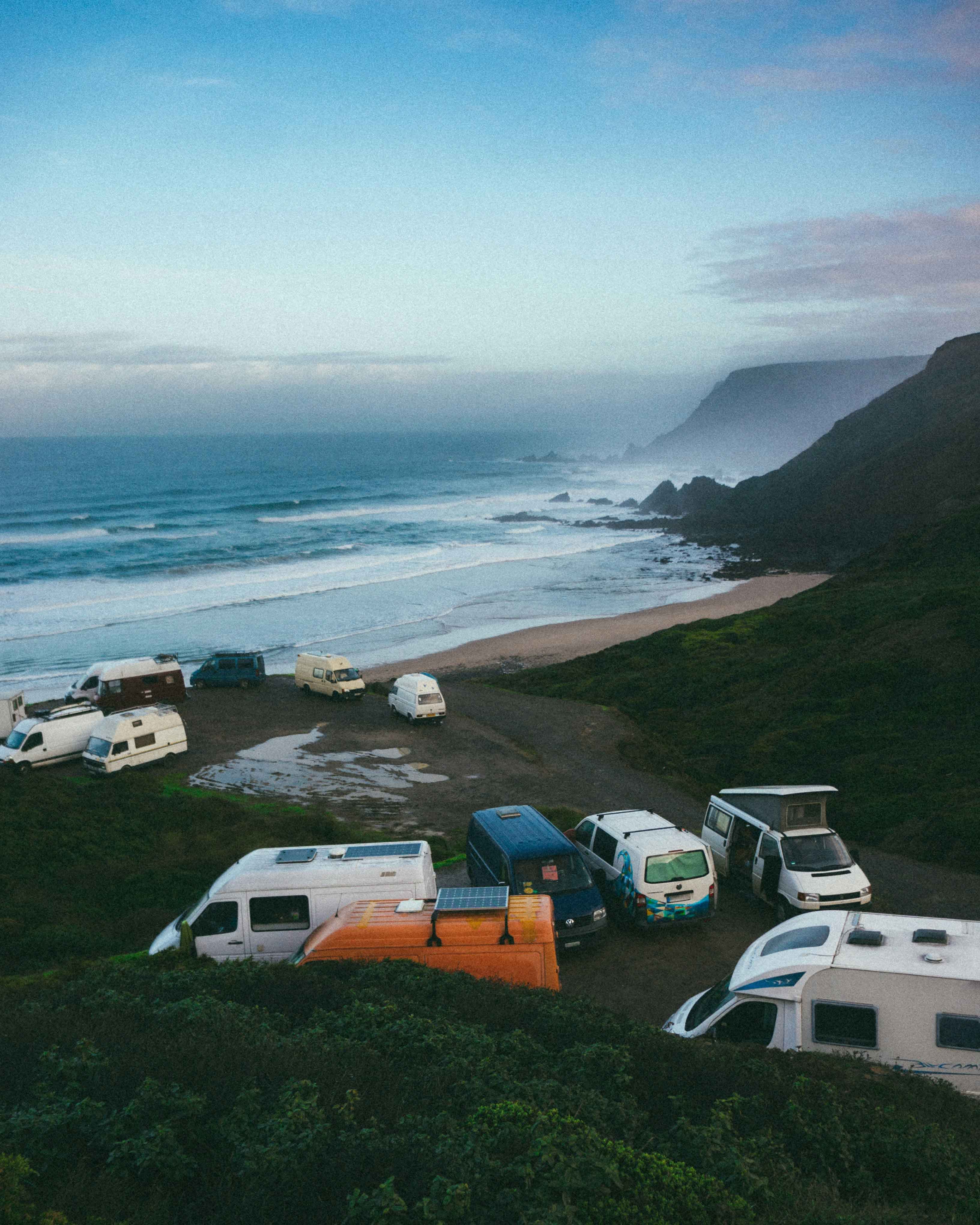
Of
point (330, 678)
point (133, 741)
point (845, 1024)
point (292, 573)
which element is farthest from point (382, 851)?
point (292, 573)

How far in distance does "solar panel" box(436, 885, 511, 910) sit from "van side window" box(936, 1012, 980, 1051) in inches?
181

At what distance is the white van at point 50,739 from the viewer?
23.0 m

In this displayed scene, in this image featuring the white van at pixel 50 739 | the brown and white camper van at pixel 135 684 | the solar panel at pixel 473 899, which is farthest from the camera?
the brown and white camper van at pixel 135 684

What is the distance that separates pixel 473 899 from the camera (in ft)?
33.2

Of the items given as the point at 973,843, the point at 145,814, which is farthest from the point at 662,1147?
the point at 145,814

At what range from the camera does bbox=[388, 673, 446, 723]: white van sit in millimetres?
27672

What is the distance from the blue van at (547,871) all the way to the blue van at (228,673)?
21.0 metres

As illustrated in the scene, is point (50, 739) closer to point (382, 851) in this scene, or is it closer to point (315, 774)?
point (315, 774)

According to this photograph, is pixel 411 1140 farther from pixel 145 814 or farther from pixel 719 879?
pixel 145 814

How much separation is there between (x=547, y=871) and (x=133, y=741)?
15.5 m

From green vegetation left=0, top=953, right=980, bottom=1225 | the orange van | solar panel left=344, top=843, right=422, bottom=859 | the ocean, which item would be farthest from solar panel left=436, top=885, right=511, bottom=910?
the ocean

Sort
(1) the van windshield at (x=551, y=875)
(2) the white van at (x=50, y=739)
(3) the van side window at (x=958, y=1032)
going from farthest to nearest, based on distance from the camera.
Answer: (2) the white van at (x=50, y=739) < (1) the van windshield at (x=551, y=875) < (3) the van side window at (x=958, y=1032)

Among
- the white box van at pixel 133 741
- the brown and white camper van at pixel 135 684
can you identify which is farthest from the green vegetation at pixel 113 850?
the brown and white camper van at pixel 135 684

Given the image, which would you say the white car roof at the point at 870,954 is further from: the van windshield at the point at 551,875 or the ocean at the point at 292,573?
the ocean at the point at 292,573
